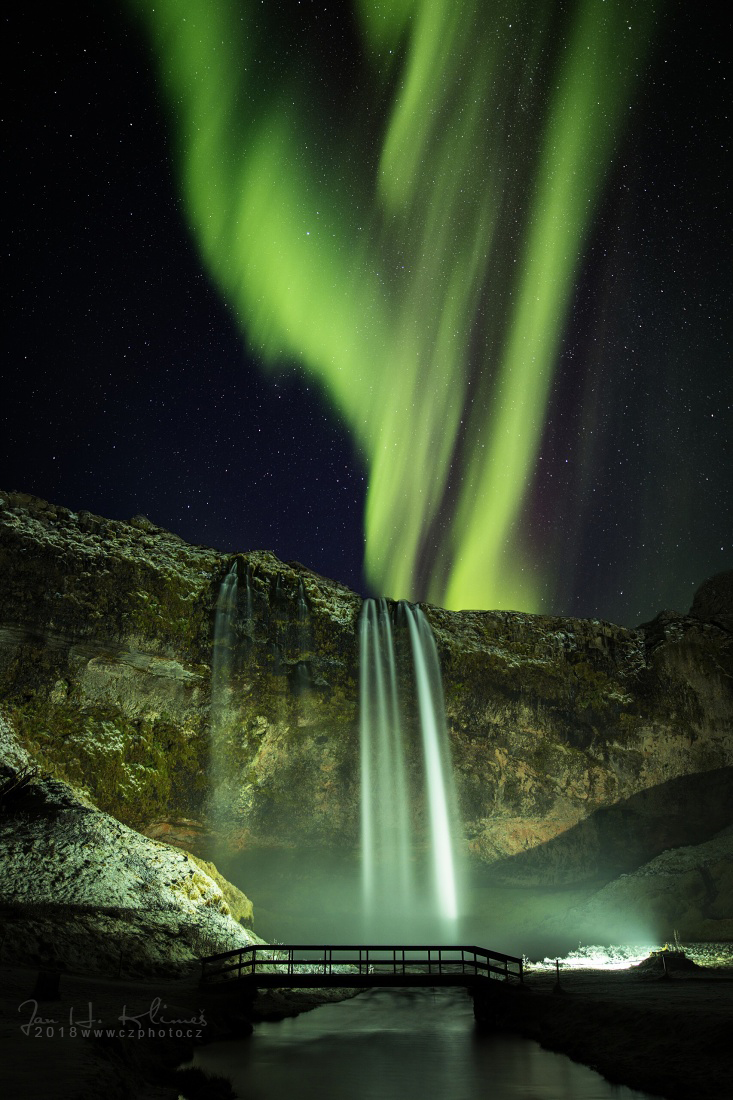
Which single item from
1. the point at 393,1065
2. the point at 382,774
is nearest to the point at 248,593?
the point at 382,774

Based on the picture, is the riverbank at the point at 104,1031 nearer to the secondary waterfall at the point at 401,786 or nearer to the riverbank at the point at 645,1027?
the riverbank at the point at 645,1027

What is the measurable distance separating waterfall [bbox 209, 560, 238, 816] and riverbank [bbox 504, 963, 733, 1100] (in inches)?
861

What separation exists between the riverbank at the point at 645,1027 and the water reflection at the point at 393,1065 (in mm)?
549

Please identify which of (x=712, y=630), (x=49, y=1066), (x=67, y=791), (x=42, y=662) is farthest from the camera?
(x=712, y=630)

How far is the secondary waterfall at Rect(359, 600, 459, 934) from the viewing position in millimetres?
45438

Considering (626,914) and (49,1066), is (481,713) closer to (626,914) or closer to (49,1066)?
(626,914)

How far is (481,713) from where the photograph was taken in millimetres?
46594

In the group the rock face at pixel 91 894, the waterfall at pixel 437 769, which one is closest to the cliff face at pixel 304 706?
the waterfall at pixel 437 769

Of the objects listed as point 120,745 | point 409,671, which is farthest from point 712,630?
point 120,745

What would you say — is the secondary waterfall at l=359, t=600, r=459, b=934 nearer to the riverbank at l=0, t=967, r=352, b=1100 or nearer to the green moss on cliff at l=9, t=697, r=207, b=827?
the green moss on cliff at l=9, t=697, r=207, b=827

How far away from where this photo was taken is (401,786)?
45.6m

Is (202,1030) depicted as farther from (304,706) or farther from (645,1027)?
(304,706)

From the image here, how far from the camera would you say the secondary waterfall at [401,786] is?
45438mm

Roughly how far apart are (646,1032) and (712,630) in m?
39.5
